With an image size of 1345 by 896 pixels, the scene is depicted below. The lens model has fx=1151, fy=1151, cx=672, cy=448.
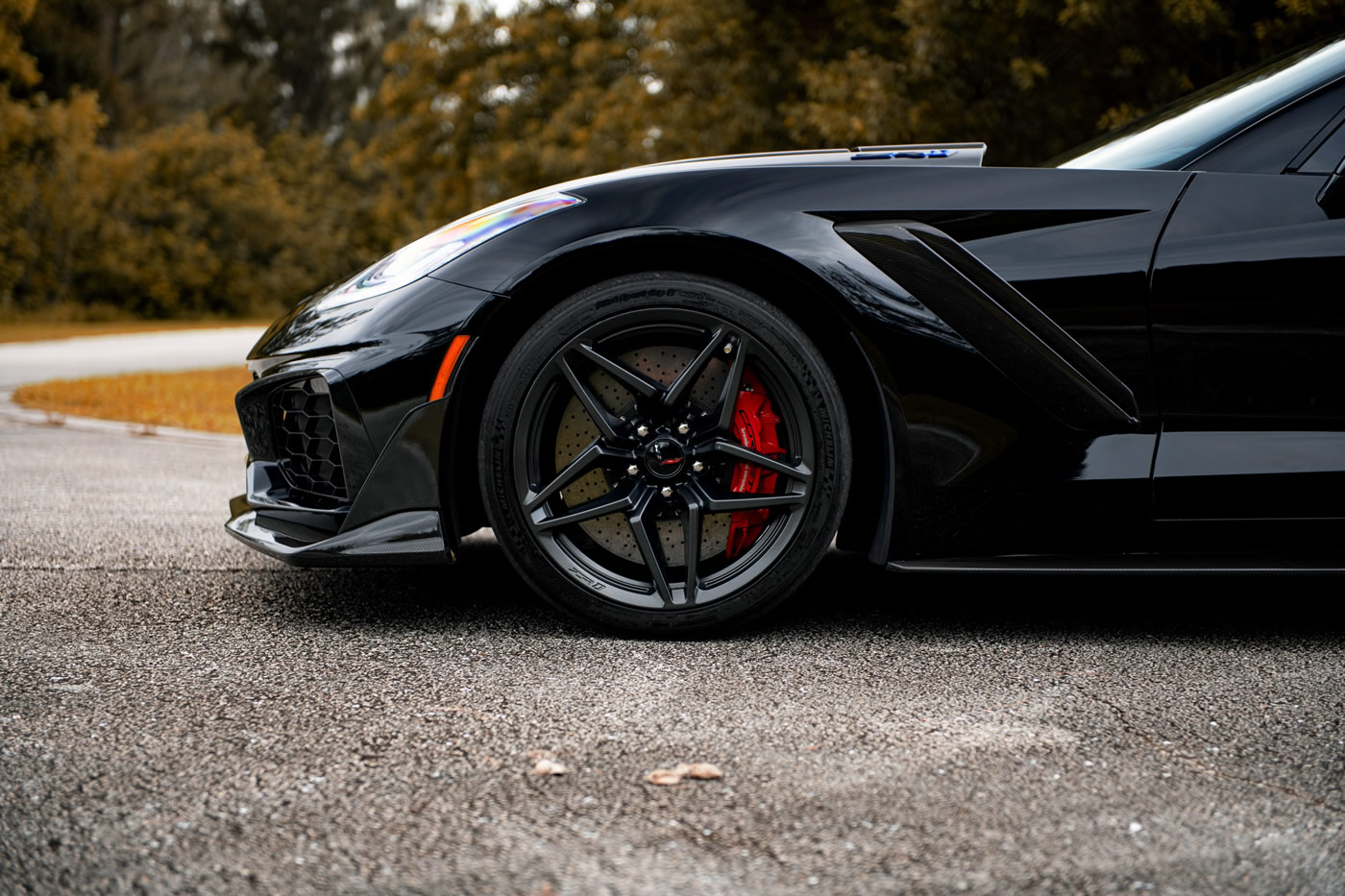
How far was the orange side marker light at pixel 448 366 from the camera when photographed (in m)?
2.38

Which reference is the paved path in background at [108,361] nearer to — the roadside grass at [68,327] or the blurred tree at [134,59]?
the roadside grass at [68,327]

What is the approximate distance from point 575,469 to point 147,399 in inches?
291

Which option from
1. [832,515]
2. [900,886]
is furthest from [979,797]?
[832,515]

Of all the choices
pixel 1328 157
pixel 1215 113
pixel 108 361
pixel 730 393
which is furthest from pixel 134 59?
pixel 1328 157

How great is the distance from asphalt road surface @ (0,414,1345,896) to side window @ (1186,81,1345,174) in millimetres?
1029

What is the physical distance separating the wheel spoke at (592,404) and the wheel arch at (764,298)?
153 millimetres

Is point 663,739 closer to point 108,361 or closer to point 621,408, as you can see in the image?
point 621,408

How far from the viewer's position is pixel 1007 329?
7.65 ft

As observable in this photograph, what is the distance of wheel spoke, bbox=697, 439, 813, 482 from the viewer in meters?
2.40

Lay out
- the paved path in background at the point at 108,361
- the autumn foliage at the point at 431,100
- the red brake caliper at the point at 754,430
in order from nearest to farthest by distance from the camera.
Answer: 1. the red brake caliper at the point at 754,430
2. the paved path in background at the point at 108,361
3. the autumn foliage at the point at 431,100

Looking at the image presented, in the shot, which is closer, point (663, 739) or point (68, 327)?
point (663, 739)

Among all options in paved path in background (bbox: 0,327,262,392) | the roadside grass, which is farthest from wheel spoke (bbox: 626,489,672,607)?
the roadside grass

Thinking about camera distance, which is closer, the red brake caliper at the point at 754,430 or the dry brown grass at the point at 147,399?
the red brake caliper at the point at 754,430

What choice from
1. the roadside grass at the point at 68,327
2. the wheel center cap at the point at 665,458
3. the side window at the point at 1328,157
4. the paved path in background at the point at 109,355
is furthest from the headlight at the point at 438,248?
the roadside grass at the point at 68,327
